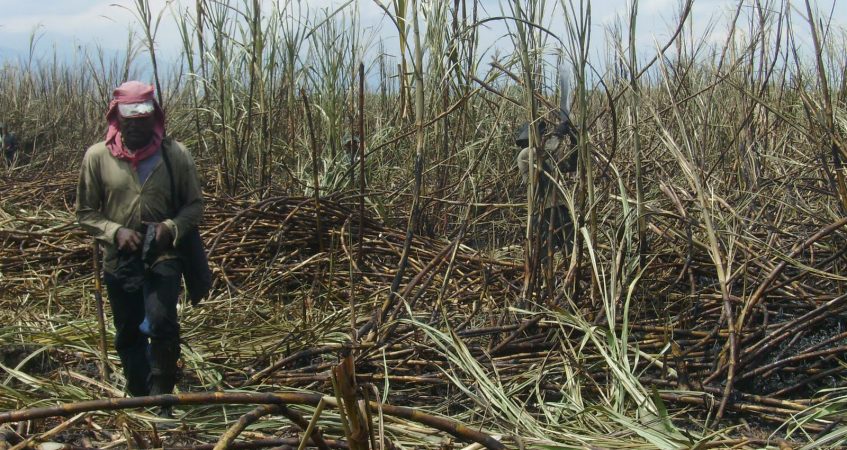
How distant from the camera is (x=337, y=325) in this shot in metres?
4.12

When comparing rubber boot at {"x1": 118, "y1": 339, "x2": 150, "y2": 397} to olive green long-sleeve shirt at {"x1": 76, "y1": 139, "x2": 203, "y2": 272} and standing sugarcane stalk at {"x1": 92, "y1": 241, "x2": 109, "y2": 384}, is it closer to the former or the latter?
standing sugarcane stalk at {"x1": 92, "y1": 241, "x2": 109, "y2": 384}

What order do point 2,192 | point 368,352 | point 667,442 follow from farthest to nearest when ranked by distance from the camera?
point 2,192 → point 368,352 → point 667,442

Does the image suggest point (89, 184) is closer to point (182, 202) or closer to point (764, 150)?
point (182, 202)

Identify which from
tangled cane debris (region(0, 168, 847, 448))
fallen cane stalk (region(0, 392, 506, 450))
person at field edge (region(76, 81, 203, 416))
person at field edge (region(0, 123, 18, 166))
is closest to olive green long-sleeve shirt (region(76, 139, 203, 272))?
person at field edge (region(76, 81, 203, 416))

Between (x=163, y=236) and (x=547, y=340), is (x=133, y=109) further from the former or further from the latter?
(x=547, y=340)

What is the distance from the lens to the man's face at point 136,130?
3008mm

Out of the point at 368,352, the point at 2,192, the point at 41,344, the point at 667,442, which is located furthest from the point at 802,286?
the point at 2,192

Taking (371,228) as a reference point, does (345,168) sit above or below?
above

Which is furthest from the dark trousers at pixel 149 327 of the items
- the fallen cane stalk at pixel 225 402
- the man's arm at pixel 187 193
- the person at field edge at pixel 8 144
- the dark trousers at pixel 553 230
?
the person at field edge at pixel 8 144

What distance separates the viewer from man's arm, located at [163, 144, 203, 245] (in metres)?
3.16

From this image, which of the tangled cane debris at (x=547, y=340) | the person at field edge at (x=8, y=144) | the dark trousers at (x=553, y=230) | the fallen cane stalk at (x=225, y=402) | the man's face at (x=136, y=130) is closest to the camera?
the fallen cane stalk at (x=225, y=402)

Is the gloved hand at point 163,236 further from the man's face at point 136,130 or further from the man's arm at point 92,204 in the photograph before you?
the man's face at point 136,130

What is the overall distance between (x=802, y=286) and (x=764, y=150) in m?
2.32

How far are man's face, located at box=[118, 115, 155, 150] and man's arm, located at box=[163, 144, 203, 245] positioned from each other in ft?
0.45
